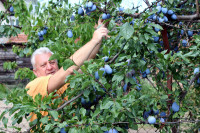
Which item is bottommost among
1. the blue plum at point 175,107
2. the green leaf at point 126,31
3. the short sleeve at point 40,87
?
the blue plum at point 175,107

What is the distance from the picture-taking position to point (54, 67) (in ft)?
6.99

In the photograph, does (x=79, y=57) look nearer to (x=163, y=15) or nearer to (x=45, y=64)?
(x=45, y=64)

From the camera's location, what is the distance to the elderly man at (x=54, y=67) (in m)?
1.47

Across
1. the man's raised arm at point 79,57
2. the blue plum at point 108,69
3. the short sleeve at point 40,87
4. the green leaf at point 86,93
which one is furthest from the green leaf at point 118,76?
the short sleeve at point 40,87

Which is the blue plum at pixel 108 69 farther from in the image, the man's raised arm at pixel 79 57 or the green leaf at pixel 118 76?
the man's raised arm at pixel 79 57

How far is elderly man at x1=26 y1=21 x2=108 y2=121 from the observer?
147cm

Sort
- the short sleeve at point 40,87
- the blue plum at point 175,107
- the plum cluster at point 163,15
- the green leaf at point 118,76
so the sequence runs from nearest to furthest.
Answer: the green leaf at point 118,76 < the blue plum at point 175,107 < the short sleeve at point 40,87 < the plum cluster at point 163,15

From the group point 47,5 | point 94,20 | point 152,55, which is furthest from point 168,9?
point 47,5

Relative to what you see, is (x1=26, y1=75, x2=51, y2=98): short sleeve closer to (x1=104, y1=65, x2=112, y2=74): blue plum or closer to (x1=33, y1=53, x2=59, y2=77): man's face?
(x1=33, y1=53, x2=59, y2=77): man's face

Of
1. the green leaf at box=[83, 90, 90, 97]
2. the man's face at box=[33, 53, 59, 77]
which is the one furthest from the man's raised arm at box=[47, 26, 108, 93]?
the man's face at box=[33, 53, 59, 77]

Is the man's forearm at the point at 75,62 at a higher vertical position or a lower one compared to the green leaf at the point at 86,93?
higher

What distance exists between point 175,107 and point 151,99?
0.18 metres

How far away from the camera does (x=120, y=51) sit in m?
1.20

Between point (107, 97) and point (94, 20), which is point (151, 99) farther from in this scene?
point (94, 20)
